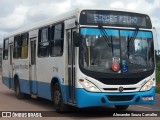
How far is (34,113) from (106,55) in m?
3.38

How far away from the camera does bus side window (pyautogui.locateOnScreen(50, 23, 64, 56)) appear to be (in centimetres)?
1421

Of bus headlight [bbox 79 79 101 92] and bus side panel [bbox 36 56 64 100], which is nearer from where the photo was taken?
bus headlight [bbox 79 79 101 92]

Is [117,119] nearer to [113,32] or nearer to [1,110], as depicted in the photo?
[113,32]

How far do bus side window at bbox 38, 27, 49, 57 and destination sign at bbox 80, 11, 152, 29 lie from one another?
123 inches

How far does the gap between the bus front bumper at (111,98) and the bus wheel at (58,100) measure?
5.18 ft

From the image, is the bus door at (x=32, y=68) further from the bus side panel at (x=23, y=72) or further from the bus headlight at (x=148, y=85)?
the bus headlight at (x=148, y=85)

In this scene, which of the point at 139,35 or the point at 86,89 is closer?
the point at 86,89

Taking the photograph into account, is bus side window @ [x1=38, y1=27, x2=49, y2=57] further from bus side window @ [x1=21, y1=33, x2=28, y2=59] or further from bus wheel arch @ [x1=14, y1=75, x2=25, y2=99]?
bus wheel arch @ [x1=14, y1=75, x2=25, y2=99]

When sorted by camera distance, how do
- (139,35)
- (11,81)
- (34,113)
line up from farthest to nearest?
1. (11,81)
2. (34,113)
3. (139,35)

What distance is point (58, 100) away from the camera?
Result: 14.3 metres

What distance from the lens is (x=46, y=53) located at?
1582 cm

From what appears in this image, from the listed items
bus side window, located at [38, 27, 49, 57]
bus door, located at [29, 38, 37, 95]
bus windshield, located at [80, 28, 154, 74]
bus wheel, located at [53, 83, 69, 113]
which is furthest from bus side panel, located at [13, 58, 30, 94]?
bus windshield, located at [80, 28, 154, 74]

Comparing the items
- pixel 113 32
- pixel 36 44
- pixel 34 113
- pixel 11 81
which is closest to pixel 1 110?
pixel 34 113

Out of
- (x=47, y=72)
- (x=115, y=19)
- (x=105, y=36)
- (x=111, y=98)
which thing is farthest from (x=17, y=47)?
(x=111, y=98)
